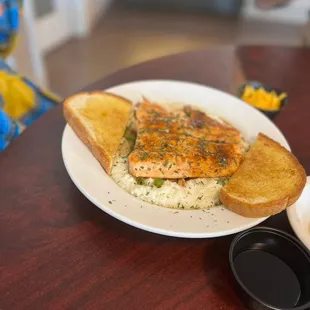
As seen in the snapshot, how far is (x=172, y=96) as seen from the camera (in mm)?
1232

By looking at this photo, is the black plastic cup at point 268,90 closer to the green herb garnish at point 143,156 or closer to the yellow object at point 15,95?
the green herb garnish at point 143,156

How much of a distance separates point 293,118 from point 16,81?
3.44ft

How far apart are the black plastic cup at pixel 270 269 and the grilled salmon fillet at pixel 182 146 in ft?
0.62

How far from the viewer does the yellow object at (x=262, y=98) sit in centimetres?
122

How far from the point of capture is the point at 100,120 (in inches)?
42.9

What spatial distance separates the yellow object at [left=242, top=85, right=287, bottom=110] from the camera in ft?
4.00

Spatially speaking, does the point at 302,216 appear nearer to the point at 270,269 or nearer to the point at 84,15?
the point at 270,269

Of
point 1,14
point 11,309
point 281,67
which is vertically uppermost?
point 1,14

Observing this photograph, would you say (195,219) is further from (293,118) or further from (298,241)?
(293,118)

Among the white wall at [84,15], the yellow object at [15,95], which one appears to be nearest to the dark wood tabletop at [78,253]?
the yellow object at [15,95]

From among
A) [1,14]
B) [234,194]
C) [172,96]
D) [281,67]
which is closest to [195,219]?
[234,194]

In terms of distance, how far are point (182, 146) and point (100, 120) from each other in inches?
10.6

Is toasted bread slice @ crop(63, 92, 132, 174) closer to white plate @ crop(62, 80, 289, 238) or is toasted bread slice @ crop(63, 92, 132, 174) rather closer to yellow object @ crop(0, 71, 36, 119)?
white plate @ crop(62, 80, 289, 238)

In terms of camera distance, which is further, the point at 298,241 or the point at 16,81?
the point at 16,81
